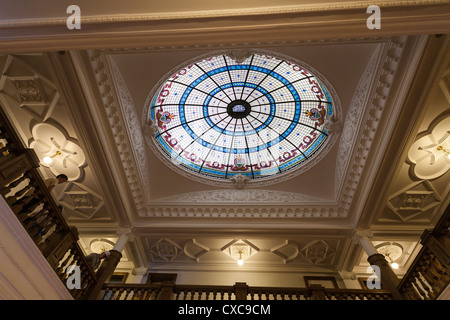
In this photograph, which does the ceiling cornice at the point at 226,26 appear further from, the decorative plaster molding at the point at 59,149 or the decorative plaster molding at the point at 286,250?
the decorative plaster molding at the point at 286,250

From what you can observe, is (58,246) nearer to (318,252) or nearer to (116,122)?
(116,122)

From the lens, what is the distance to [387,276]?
6980 millimetres

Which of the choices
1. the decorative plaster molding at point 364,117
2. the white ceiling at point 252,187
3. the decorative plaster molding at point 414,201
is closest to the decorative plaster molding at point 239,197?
the white ceiling at point 252,187

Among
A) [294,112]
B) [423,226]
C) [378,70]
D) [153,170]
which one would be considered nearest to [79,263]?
[153,170]

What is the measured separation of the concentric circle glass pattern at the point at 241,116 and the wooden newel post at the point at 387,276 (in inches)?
142

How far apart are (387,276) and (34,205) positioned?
8232mm

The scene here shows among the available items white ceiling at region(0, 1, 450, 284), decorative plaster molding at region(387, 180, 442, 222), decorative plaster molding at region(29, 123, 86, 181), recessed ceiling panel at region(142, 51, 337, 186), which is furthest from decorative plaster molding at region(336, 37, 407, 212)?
decorative plaster molding at region(29, 123, 86, 181)

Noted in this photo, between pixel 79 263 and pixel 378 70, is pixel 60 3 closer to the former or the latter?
pixel 79 263

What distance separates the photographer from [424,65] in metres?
5.38

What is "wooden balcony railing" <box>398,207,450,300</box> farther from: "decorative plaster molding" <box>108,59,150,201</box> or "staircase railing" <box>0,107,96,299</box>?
"decorative plaster molding" <box>108,59,150,201</box>

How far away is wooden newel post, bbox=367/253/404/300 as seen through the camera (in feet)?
21.4

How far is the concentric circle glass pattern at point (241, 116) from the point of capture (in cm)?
843

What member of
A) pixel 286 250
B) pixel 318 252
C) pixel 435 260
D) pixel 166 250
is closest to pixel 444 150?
pixel 435 260

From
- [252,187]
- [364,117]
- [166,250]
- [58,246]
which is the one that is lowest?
[58,246]
